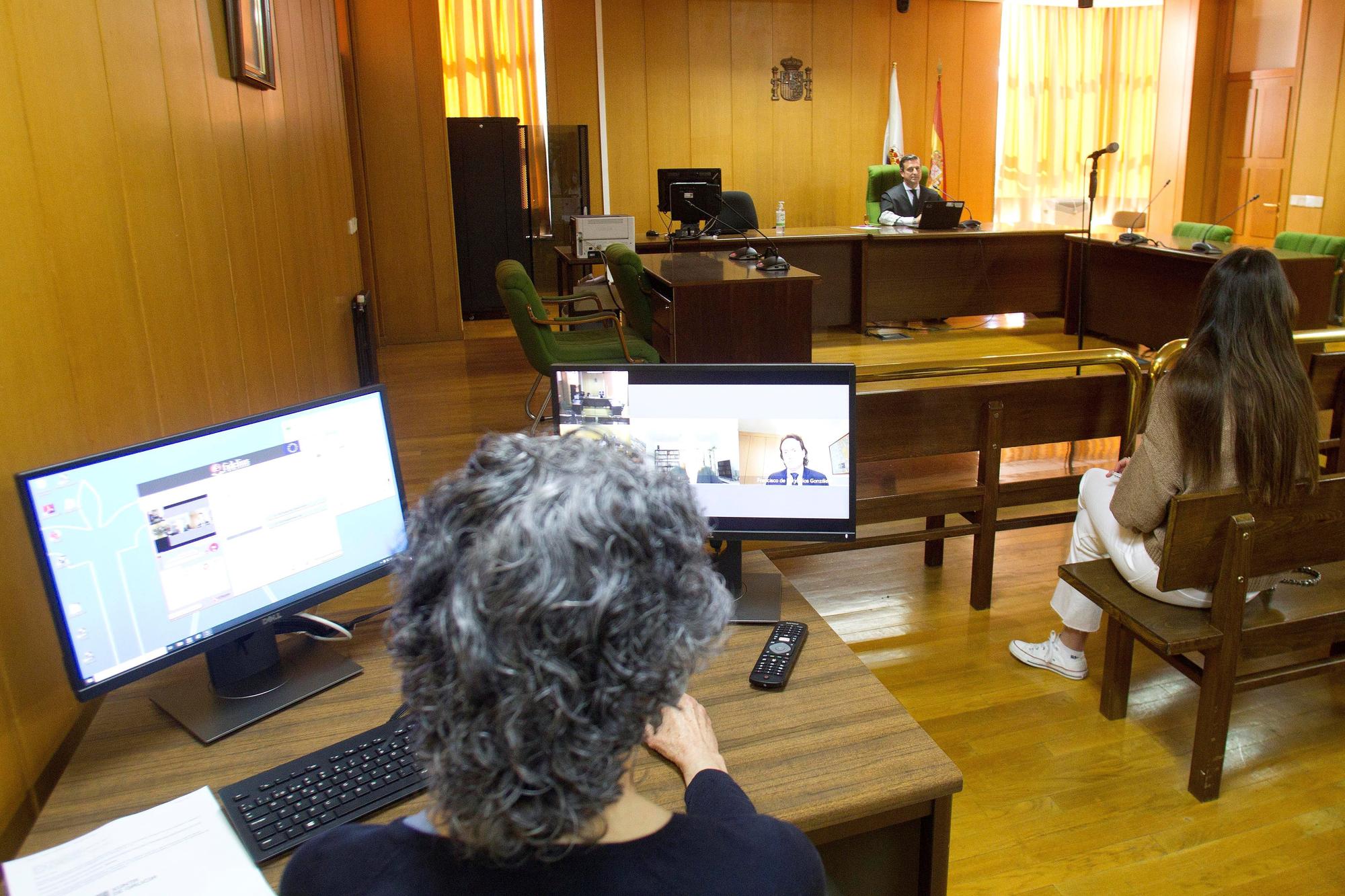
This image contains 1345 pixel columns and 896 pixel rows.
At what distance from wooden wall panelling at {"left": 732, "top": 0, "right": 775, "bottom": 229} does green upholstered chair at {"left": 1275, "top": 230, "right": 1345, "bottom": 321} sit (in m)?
4.35

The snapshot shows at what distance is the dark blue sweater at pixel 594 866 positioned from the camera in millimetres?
762

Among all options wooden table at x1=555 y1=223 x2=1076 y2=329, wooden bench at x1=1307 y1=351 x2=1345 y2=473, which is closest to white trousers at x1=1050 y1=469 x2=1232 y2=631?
wooden bench at x1=1307 y1=351 x2=1345 y2=473

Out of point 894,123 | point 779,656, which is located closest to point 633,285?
point 779,656

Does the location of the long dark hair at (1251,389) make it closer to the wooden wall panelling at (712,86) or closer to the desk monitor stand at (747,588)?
the desk monitor stand at (747,588)

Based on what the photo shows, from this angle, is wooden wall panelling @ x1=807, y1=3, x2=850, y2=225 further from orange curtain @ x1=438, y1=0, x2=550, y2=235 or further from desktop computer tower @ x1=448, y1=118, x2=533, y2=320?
desktop computer tower @ x1=448, y1=118, x2=533, y2=320

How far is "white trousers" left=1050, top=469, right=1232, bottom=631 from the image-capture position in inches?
89.1

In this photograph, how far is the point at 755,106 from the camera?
9195mm

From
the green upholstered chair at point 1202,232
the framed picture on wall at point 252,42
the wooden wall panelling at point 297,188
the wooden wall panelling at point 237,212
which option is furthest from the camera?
the green upholstered chair at point 1202,232

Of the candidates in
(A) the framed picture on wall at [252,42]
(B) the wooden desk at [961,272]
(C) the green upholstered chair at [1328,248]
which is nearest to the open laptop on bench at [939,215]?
(B) the wooden desk at [961,272]

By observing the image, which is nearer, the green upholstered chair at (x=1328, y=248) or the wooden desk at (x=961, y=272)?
the green upholstered chair at (x=1328, y=248)

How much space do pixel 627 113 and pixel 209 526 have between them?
8.18m

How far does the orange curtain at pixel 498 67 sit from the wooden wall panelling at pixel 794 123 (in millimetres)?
2121

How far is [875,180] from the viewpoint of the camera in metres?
8.06

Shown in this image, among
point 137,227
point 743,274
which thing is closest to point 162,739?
point 137,227
